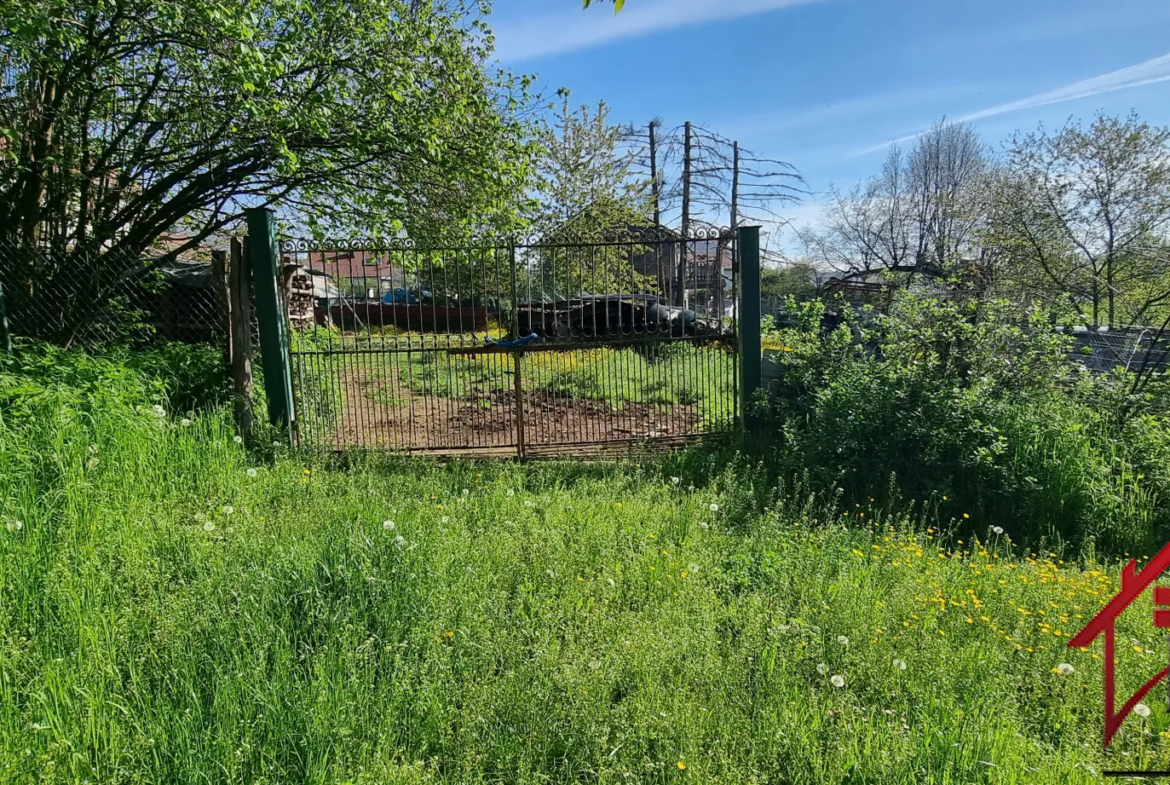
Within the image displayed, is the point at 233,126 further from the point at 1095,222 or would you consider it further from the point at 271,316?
the point at 1095,222

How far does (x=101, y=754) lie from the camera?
1976mm

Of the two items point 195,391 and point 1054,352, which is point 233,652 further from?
point 1054,352

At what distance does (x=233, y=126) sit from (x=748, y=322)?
6.05 m

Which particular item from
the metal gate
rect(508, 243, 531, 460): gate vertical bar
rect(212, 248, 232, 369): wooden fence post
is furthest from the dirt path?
rect(212, 248, 232, 369): wooden fence post

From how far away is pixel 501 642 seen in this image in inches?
107

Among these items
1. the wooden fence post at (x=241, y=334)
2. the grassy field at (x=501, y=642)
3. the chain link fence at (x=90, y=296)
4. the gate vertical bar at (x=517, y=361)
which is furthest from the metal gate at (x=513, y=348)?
the grassy field at (x=501, y=642)

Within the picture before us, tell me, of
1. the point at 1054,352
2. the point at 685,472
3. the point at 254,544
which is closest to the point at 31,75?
the point at 254,544

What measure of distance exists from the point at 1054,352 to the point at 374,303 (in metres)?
6.90

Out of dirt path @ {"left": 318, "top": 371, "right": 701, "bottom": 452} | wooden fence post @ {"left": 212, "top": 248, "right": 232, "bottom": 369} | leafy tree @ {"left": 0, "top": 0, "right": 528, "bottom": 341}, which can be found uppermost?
leafy tree @ {"left": 0, "top": 0, "right": 528, "bottom": 341}

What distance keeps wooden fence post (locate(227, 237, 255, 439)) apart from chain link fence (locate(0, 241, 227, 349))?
30cm

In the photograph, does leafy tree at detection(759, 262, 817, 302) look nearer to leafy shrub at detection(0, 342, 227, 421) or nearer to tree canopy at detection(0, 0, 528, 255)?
tree canopy at detection(0, 0, 528, 255)

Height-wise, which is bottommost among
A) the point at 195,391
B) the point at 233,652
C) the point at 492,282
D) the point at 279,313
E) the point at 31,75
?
the point at 233,652

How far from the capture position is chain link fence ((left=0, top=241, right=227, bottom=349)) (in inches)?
249

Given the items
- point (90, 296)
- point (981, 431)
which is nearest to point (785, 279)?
point (981, 431)
